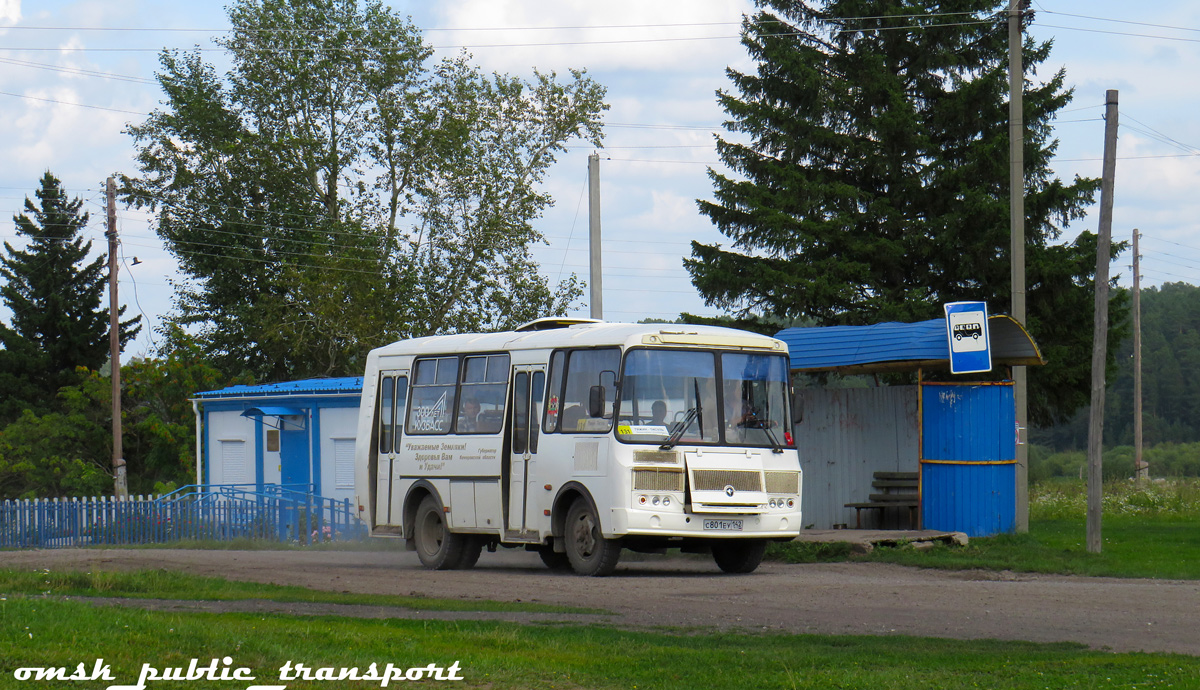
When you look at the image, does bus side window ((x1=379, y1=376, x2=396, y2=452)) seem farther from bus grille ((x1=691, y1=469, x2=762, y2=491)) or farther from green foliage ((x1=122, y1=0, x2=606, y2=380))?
green foliage ((x1=122, y1=0, x2=606, y2=380))

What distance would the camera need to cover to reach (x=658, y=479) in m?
16.2

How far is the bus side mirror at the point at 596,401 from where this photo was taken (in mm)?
16141

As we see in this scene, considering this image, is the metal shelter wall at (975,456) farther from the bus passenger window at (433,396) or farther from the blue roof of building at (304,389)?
the blue roof of building at (304,389)

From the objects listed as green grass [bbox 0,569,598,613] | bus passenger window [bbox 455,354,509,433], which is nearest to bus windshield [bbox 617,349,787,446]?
bus passenger window [bbox 455,354,509,433]

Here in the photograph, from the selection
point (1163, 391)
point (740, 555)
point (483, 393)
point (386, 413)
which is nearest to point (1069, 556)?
point (740, 555)

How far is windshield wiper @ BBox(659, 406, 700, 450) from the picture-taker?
16.3 metres

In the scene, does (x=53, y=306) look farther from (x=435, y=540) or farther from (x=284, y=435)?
(x=435, y=540)

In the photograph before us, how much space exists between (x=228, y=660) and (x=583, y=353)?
942cm

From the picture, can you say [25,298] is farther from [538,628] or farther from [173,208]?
[538,628]

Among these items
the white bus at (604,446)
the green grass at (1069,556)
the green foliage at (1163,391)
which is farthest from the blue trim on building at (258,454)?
the green foliage at (1163,391)

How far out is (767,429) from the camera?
56.1 feet

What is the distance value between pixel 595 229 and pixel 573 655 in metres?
19.4

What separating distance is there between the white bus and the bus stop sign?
138 inches

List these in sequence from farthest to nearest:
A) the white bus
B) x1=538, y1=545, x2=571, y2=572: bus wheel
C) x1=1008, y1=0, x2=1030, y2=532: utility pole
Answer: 1. x1=1008, y1=0, x2=1030, y2=532: utility pole
2. x1=538, y1=545, x2=571, y2=572: bus wheel
3. the white bus
